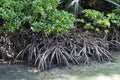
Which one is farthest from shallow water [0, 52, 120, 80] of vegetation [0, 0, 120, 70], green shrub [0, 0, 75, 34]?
green shrub [0, 0, 75, 34]

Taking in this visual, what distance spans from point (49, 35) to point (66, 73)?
92 cm

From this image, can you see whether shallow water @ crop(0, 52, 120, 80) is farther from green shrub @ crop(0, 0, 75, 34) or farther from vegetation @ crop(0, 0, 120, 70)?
green shrub @ crop(0, 0, 75, 34)

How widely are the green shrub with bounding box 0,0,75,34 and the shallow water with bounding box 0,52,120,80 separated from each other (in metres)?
0.72

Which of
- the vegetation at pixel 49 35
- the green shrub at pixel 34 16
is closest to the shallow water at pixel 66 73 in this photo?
the vegetation at pixel 49 35

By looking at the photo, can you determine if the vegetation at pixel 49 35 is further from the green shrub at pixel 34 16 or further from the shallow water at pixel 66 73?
the shallow water at pixel 66 73

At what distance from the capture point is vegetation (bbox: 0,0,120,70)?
18.3 ft

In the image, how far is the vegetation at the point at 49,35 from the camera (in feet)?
18.3

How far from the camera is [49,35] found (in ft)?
20.1

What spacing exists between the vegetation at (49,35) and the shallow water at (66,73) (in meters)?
0.18

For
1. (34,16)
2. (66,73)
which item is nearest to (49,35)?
(34,16)

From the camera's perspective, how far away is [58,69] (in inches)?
227

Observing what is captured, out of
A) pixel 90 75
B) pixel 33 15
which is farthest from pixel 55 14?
pixel 90 75

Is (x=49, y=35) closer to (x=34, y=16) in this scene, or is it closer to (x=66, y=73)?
(x=34, y=16)

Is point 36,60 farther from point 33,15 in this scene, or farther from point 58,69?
point 33,15
